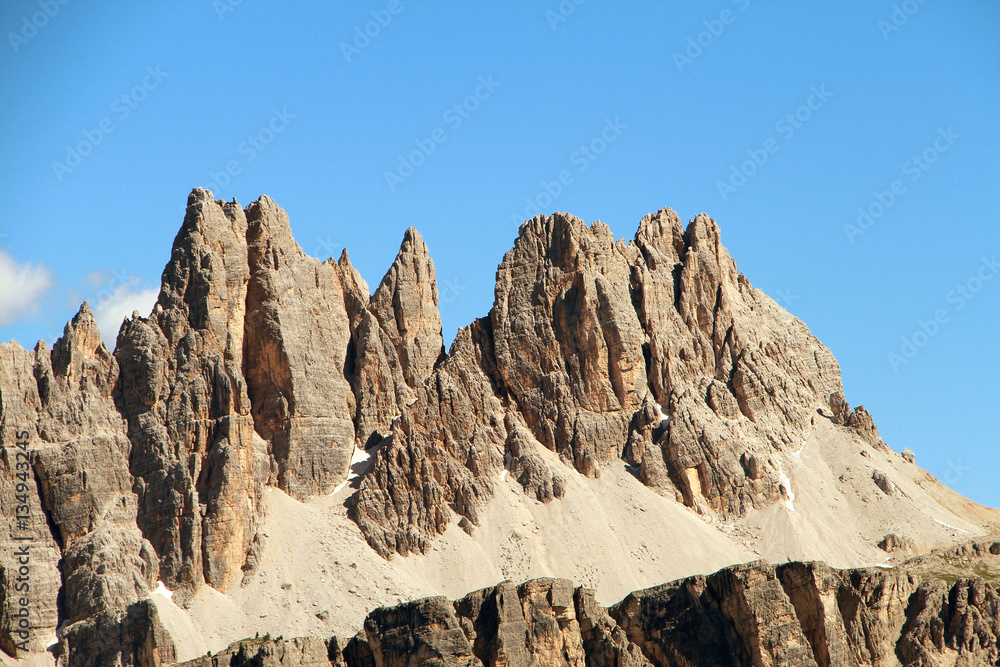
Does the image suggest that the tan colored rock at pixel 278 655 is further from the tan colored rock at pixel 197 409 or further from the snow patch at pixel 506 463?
the snow patch at pixel 506 463

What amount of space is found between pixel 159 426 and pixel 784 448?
237 feet

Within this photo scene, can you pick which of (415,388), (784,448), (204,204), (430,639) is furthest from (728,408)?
(430,639)

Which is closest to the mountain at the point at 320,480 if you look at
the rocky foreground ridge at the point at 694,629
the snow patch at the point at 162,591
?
the snow patch at the point at 162,591

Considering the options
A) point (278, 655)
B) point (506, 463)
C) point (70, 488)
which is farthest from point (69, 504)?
point (278, 655)

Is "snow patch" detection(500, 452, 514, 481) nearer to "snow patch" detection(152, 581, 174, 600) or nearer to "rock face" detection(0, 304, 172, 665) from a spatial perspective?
"snow patch" detection(152, 581, 174, 600)

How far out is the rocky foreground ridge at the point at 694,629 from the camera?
116 meters

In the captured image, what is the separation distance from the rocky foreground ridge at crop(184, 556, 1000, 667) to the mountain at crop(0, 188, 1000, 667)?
42.0 m

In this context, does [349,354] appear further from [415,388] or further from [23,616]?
[23,616]

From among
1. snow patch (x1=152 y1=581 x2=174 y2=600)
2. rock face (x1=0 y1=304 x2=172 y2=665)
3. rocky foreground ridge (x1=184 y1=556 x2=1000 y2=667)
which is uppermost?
rock face (x1=0 y1=304 x2=172 y2=665)

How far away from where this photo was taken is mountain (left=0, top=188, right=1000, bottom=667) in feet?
543

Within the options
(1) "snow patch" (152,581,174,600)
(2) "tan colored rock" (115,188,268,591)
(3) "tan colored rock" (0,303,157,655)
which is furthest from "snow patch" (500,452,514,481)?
(3) "tan colored rock" (0,303,157,655)

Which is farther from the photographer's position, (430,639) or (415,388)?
(415,388)

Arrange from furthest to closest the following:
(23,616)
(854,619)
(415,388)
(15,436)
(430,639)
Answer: (415,388)
(15,436)
(23,616)
(854,619)
(430,639)

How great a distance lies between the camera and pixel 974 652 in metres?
123
